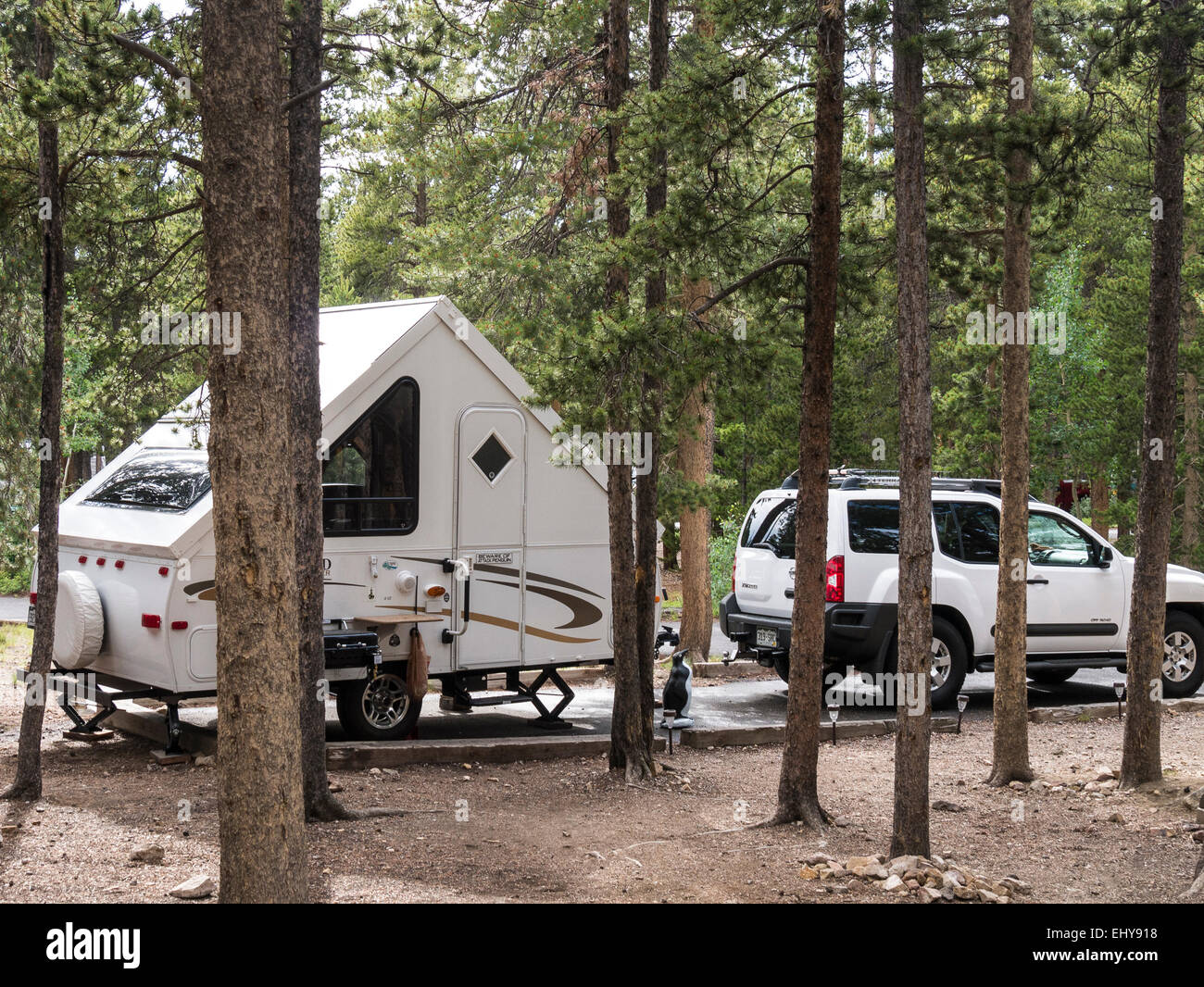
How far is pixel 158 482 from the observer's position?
9945 mm

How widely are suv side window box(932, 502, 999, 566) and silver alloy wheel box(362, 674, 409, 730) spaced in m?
5.76

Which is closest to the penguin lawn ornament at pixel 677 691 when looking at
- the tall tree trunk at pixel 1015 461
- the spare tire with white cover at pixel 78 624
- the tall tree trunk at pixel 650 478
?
the tall tree trunk at pixel 650 478

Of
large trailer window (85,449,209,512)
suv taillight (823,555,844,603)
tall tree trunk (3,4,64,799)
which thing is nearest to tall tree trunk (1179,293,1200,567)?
suv taillight (823,555,844,603)

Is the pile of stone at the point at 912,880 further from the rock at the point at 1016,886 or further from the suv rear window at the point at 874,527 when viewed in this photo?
the suv rear window at the point at 874,527

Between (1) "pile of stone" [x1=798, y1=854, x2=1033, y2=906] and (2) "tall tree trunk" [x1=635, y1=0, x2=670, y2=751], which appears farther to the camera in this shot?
(2) "tall tree trunk" [x1=635, y1=0, x2=670, y2=751]

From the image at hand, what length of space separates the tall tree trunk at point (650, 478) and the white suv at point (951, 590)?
2617mm

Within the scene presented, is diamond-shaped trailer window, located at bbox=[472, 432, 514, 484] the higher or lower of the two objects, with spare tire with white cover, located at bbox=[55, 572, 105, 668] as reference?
higher

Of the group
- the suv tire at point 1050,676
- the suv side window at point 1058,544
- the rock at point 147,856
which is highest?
the suv side window at point 1058,544

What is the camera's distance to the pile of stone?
6438 millimetres

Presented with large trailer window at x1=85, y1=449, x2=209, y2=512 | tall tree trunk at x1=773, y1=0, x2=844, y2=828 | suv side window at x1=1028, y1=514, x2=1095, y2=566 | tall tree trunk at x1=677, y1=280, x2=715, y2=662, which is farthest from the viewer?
tall tree trunk at x1=677, y1=280, x2=715, y2=662

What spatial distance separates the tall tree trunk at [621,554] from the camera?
9.33m

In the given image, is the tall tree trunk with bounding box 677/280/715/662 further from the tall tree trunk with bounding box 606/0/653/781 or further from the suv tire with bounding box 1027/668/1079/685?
the tall tree trunk with bounding box 606/0/653/781

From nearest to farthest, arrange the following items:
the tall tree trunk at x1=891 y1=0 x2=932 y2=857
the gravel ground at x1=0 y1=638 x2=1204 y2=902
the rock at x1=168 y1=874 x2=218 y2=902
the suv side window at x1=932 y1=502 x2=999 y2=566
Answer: the rock at x1=168 y1=874 x2=218 y2=902, the gravel ground at x1=0 y1=638 x2=1204 y2=902, the tall tree trunk at x1=891 y1=0 x2=932 y2=857, the suv side window at x1=932 y1=502 x2=999 y2=566

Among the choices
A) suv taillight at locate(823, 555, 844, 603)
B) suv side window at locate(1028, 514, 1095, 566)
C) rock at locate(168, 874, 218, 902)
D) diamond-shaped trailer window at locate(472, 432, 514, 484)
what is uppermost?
diamond-shaped trailer window at locate(472, 432, 514, 484)
